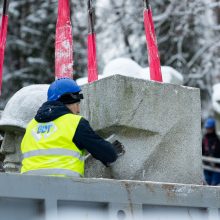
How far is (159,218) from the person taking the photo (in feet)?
16.9

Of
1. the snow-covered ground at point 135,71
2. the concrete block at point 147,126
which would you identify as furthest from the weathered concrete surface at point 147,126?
the snow-covered ground at point 135,71

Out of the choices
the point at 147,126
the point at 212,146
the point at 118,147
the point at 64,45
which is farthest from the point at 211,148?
the point at 118,147

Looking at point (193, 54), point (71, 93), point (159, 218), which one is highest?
point (193, 54)

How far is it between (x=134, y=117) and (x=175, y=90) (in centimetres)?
47

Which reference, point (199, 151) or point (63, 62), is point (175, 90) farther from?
point (63, 62)

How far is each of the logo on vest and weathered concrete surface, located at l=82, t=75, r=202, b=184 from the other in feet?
2.36

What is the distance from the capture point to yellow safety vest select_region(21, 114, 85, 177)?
548cm

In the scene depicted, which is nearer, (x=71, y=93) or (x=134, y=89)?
(x=71, y=93)

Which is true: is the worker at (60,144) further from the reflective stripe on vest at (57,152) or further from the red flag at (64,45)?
the red flag at (64,45)

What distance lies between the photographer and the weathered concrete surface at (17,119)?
22.7 feet

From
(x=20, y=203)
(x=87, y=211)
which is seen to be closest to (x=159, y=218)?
(x=87, y=211)

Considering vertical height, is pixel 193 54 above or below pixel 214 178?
above

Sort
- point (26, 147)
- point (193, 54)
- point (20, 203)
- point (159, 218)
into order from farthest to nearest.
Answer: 1. point (193, 54)
2. point (26, 147)
3. point (159, 218)
4. point (20, 203)

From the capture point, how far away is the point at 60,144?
551 cm
